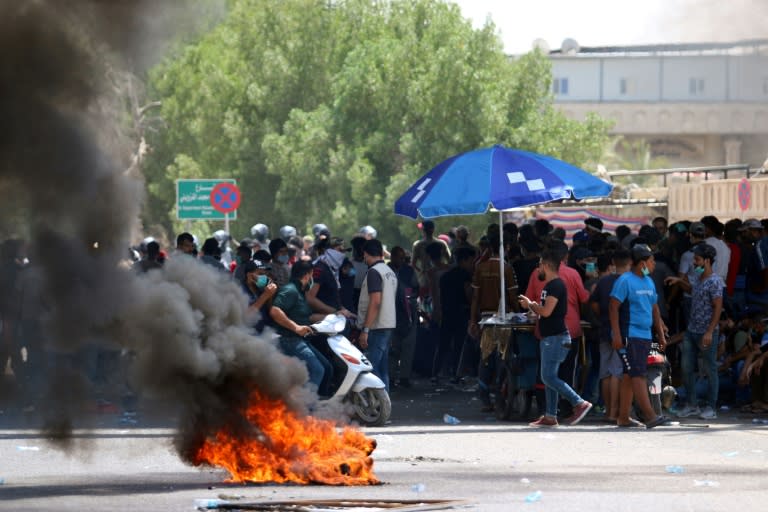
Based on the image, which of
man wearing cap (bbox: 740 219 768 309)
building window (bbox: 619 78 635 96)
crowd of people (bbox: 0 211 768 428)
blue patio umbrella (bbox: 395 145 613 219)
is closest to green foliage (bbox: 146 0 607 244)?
crowd of people (bbox: 0 211 768 428)

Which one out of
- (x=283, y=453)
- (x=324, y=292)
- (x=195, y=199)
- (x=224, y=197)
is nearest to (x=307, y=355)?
(x=324, y=292)

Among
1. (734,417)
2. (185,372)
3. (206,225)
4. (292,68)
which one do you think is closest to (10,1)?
(185,372)

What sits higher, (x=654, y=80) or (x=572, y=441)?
(x=654, y=80)

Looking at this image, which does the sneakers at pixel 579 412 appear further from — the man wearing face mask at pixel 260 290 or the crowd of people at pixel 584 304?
the man wearing face mask at pixel 260 290

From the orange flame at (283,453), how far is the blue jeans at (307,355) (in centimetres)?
395

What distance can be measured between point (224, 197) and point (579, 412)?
15.7m

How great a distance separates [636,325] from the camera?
14305 millimetres

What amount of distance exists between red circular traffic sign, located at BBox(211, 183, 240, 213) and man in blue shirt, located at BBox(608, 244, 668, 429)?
51.2 ft

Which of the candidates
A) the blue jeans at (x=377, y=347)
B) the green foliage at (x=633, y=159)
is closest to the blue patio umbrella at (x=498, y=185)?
the blue jeans at (x=377, y=347)

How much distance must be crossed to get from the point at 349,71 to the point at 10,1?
29.7 m

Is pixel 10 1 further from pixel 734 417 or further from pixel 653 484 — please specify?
pixel 734 417

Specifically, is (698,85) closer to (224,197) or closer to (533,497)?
(533,497)

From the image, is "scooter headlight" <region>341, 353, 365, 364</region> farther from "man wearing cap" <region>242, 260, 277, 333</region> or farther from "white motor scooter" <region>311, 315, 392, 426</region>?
"man wearing cap" <region>242, 260, 277, 333</region>

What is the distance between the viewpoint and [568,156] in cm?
4250
